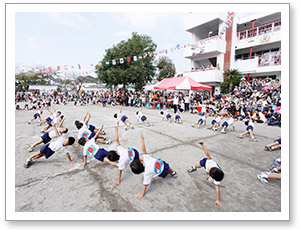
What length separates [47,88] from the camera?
33469 mm

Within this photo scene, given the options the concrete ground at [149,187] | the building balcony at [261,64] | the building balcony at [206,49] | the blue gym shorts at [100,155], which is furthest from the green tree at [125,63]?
the blue gym shorts at [100,155]

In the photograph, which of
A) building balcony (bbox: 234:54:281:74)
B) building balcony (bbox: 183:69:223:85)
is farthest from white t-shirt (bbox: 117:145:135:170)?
building balcony (bbox: 234:54:281:74)

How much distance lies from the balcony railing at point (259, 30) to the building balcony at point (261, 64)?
2.70 m

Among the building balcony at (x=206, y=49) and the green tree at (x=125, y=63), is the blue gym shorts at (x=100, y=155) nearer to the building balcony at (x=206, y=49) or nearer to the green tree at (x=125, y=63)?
the green tree at (x=125, y=63)

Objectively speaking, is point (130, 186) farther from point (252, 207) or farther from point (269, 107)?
point (269, 107)

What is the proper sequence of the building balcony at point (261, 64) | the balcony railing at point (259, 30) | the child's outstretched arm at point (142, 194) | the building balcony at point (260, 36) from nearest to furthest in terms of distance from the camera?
the child's outstretched arm at point (142, 194), the building balcony at point (261, 64), the building balcony at point (260, 36), the balcony railing at point (259, 30)

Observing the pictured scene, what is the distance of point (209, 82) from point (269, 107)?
849cm

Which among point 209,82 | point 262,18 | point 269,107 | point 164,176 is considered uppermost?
point 262,18

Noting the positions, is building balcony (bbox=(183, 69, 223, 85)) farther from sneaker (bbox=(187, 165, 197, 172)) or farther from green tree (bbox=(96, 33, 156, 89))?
sneaker (bbox=(187, 165, 197, 172))

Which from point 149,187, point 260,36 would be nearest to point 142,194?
point 149,187

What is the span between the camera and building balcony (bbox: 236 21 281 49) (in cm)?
1353

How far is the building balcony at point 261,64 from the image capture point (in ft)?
42.5

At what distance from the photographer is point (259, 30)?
14914mm

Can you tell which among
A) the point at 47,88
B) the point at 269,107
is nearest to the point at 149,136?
the point at 269,107
